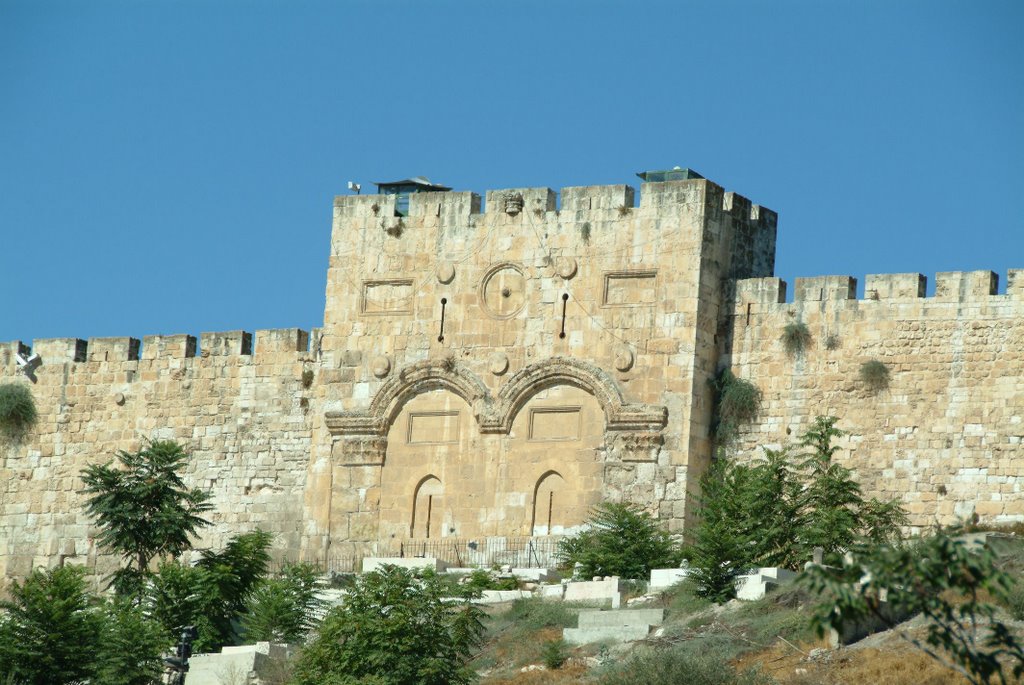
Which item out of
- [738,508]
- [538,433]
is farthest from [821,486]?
[538,433]

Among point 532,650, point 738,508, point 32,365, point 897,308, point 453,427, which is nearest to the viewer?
point 532,650

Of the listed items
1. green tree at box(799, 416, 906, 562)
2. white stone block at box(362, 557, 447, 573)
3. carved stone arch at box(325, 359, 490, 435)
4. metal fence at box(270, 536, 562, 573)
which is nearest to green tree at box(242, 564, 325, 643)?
white stone block at box(362, 557, 447, 573)

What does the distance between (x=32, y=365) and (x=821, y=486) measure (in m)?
16.2

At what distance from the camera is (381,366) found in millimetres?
35906

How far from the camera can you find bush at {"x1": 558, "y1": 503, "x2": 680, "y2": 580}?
3155 cm

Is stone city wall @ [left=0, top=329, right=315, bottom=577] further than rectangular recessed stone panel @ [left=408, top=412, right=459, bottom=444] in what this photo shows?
Yes

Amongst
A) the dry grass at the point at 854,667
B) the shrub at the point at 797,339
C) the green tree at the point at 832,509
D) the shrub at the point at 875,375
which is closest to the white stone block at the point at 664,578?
the green tree at the point at 832,509

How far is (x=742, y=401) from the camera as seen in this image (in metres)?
33.9

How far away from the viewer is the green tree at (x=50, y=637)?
29406 mm

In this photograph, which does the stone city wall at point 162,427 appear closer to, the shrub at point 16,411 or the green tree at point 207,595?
the shrub at point 16,411

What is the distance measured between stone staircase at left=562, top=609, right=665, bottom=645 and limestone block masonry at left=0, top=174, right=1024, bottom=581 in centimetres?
475

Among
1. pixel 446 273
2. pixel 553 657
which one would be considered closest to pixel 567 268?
pixel 446 273

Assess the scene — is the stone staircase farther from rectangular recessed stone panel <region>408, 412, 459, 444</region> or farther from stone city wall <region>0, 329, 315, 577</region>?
stone city wall <region>0, 329, 315, 577</region>

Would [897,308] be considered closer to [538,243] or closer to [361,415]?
[538,243]
